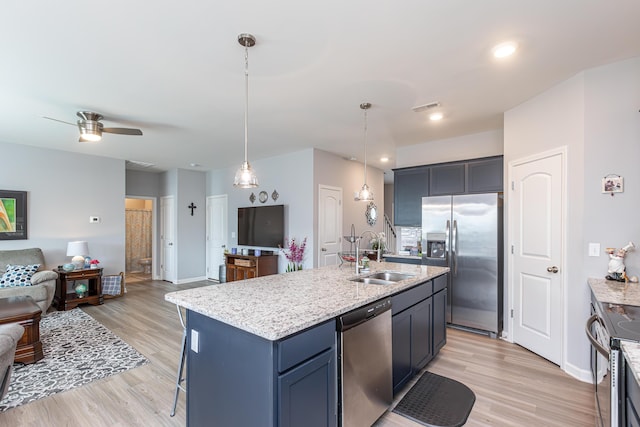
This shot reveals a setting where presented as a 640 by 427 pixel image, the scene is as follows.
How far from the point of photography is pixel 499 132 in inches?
171

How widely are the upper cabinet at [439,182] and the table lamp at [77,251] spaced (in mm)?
5344

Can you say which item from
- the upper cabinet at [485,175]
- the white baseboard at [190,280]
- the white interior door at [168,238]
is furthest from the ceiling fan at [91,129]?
the white baseboard at [190,280]

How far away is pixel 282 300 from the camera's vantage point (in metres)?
1.94

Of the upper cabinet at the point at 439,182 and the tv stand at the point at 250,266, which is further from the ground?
the upper cabinet at the point at 439,182

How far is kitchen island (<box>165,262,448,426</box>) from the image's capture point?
1.44 m

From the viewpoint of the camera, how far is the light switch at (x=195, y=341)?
187 cm

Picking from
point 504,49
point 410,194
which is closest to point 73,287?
point 410,194

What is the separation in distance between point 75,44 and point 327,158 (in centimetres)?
399

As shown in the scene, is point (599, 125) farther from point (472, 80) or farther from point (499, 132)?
point (499, 132)

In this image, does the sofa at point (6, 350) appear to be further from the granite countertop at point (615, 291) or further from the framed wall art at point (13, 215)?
the framed wall art at point (13, 215)

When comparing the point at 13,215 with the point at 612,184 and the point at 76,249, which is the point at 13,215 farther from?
the point at 612,184

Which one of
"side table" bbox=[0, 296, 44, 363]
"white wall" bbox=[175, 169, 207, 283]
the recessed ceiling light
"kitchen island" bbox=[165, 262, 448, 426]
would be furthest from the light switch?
"white wall" bbox=[175, 169, 207, 283]

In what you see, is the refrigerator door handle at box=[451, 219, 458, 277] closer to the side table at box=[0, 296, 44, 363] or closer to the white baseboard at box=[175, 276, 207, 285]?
the side table at box=[0, 296, 44, 363]

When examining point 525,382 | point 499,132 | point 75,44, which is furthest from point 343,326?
point 499,132
